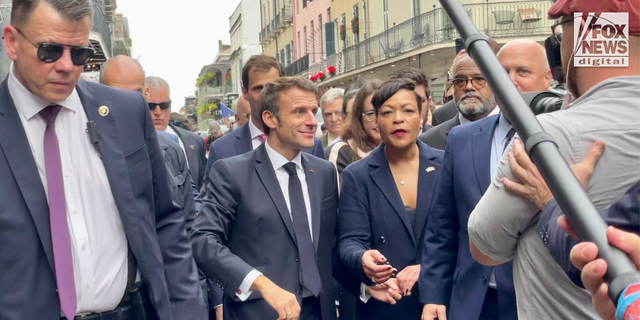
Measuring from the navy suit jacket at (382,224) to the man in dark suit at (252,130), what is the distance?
4.09 feet

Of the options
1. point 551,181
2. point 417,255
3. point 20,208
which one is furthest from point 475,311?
point 551,181

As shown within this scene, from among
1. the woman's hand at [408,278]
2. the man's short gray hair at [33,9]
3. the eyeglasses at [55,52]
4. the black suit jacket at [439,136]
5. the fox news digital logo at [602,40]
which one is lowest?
A: the woman's hand at [408,278]

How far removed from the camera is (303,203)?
4434mm

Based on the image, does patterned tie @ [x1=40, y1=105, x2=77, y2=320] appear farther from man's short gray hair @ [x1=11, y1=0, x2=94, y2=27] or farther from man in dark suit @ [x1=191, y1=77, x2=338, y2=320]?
man in dark suit @ [x1=191, y1=77, x2=338, y2=320]

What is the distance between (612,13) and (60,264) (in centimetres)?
208

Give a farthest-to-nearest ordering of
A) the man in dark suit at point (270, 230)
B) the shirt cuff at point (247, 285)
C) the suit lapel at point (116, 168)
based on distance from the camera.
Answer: the man in dark suit at point (270, 230)
the shirt cuff at point (247, 285)
the suit lapel at point (116, 168)

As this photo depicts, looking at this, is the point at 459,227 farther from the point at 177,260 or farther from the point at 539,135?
the point at 539,135

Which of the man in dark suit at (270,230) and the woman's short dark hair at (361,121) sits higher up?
the woman's short dark hair at (361,121)

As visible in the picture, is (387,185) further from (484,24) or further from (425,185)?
(484,24)

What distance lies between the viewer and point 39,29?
2951mm

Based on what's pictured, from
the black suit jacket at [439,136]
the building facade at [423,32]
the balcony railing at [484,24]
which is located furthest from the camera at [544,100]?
the balcony railing at [484,24]

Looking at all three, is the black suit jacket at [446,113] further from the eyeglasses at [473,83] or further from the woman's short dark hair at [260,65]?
the eyeglasses at [473,83]

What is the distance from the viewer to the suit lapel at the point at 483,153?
3721 mm

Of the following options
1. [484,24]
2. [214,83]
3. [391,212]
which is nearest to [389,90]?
[391,212]
